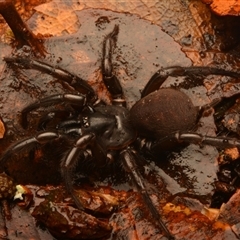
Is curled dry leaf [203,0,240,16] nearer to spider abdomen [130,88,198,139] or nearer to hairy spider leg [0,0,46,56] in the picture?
spider abdomen [130,88,198,139]

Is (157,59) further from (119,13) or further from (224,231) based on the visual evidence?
(224,231)

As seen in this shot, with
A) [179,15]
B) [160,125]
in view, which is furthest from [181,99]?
[179,15]

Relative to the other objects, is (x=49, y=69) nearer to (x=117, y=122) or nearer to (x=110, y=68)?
(x=110, y=68)

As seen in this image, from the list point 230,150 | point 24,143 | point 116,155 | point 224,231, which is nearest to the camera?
point 224,231

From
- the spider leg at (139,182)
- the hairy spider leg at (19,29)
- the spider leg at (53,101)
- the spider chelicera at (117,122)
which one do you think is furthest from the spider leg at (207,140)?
the hairy spider leg at (19,29)

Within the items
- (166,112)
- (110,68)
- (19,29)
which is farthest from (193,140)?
(19,29)

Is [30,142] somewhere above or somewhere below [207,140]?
above

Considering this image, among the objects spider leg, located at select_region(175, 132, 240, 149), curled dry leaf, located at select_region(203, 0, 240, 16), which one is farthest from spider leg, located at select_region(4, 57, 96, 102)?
curled dry leaf, located at select_region(203, 0, 240, 16)
